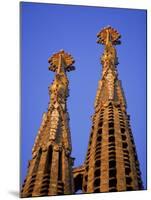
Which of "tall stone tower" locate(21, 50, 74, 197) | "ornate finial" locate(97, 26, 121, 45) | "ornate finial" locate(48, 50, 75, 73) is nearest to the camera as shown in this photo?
"tall stone tower" locate(21, 50, 74, 197)

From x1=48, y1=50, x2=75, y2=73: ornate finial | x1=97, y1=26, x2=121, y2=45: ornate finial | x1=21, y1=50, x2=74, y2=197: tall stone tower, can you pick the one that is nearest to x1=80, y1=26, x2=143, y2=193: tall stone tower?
x1=97, y1=26, x2=121, y2=45: ornate finial

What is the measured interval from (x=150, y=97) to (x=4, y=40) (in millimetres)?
1279

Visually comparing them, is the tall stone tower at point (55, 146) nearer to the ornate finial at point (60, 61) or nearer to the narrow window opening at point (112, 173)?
the ornate finial at point (60, 61)

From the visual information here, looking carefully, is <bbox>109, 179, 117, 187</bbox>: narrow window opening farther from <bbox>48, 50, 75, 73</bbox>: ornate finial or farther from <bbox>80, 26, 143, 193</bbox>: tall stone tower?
<bbox>48, 50, 75, 73</bbox>: ornate finial

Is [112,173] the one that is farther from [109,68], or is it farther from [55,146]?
[109,68]

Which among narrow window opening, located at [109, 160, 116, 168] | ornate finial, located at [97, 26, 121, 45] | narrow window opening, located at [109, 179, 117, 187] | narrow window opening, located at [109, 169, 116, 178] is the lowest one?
narrow window opening, located at [109, 179, 117, 187]

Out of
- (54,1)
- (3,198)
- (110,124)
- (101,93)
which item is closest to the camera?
(3,198)

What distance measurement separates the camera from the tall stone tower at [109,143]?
4430 mm

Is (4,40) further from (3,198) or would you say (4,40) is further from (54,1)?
(3,198)

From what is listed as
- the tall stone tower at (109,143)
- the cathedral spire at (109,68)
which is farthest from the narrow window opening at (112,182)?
the cathedral spire at (109,68)

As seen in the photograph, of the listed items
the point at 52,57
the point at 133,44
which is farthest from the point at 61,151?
the point at 133,44

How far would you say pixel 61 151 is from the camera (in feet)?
14.6

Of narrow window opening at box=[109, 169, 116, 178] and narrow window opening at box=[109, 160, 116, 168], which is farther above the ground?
narrow window opening at box=[109, 160, 116, 168]

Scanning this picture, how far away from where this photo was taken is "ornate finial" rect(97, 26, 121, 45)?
447 centimetres
